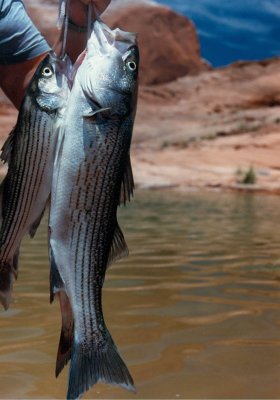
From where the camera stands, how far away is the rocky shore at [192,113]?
778 inches

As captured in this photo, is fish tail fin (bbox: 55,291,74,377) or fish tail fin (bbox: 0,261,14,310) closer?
fish tail fin (bbox: 55,291,74,377)

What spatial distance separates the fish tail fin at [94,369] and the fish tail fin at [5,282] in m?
0.31

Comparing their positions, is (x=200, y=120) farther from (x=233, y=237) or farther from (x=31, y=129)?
(x=31, y=129)

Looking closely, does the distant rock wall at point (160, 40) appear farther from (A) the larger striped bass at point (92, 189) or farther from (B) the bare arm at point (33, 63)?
(A) the larger striped bass at point (92, 189)

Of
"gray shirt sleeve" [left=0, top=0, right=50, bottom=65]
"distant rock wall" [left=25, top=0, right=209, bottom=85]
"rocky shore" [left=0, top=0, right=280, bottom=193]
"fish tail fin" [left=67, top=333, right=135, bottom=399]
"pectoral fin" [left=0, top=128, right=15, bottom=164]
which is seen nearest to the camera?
"fish tail fin" [left=67, top=333, right=135, bottom=399]

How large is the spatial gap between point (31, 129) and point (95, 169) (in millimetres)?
230

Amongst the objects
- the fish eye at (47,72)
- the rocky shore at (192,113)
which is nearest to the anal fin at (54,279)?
the fish eye at (47,72)

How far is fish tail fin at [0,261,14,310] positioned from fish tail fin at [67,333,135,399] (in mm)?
306

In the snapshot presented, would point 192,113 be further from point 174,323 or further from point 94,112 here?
point 94,112

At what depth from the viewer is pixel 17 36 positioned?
2.32 metres

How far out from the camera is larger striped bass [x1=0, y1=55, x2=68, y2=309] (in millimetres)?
1838

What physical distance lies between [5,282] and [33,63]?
80 centimetres

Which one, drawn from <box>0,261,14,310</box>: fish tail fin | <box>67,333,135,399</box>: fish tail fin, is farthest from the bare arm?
<box>67,333,135,399</box>: fish tail fin

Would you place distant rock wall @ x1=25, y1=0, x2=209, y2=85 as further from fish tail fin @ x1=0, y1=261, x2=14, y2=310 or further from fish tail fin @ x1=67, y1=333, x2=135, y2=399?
fish tail fin @ x1=67, y1=333, x2=135, y2=399
